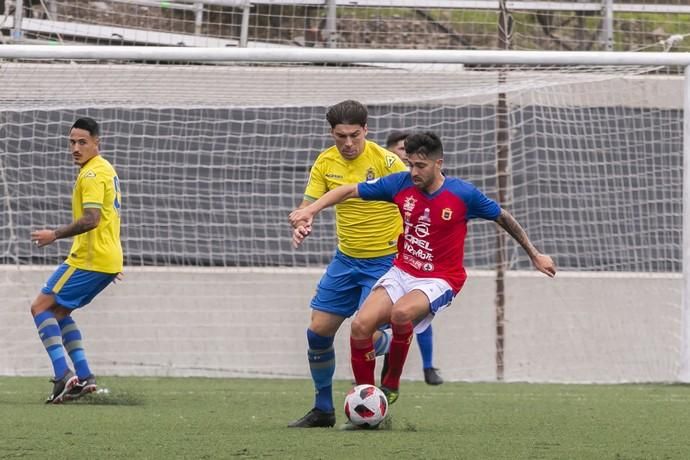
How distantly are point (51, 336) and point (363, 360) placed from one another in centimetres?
281

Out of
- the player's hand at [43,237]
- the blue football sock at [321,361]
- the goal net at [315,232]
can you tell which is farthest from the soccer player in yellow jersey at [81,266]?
the goal net at [315,232]

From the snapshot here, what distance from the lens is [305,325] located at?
1173 centimetres

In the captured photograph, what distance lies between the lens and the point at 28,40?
12.2m

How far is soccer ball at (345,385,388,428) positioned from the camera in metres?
6.18

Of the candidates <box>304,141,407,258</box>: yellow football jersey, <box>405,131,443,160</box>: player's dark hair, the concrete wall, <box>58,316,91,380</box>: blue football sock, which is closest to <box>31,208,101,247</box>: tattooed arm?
<box>58,316,91,380</box>: blue football sock

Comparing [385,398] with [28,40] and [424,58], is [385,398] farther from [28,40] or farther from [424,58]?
[28,40]

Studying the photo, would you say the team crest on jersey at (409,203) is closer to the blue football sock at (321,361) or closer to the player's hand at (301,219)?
the player's hand at (301,219)

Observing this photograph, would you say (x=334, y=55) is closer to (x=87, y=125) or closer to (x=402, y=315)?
(x=87, y=125)

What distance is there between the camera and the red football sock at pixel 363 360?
6441 mm

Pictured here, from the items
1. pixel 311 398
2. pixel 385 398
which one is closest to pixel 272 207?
pixel 311 398

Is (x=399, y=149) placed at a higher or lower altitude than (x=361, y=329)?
higher

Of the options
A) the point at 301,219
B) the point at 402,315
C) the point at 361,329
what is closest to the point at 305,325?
the point at 361,329

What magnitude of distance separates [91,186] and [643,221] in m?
5.90

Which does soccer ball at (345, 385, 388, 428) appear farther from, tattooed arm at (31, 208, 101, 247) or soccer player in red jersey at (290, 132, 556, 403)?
tattooed arm at (31, 208, 101, 247)
